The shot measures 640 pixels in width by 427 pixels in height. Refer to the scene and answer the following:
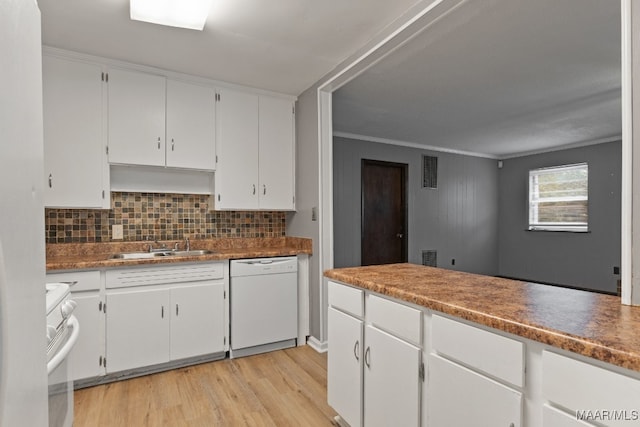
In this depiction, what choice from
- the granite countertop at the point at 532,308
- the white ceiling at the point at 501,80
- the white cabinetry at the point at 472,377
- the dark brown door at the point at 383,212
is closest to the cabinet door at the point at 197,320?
the granite countertop at the point at 532,308

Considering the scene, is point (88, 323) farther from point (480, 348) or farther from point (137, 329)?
point (480, 348)

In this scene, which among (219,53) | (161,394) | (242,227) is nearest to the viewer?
(161,394)

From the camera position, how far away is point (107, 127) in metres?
2.66

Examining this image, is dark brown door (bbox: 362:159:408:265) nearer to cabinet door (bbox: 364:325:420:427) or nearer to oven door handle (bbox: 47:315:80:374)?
cabinet door (bbox: 364:325:420:427)

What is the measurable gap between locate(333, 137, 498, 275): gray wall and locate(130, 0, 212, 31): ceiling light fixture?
3184 millimetres

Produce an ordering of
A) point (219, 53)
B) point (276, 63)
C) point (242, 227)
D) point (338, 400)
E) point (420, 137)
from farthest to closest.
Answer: point (420, 137) → point (242, 227) → point (276, 63) → point (219, 53) → point (338, 400)

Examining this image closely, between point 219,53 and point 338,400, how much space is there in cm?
249

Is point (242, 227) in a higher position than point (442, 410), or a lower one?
higher

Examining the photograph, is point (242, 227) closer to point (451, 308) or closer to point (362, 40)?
point (362, 40)

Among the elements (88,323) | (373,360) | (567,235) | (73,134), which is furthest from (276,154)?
(567,235)

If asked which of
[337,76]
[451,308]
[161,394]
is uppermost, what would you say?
[337,76]

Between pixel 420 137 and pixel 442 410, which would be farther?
pixel 420 137

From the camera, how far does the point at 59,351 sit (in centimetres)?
127

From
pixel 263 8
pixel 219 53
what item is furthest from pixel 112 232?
pixel 263 8
